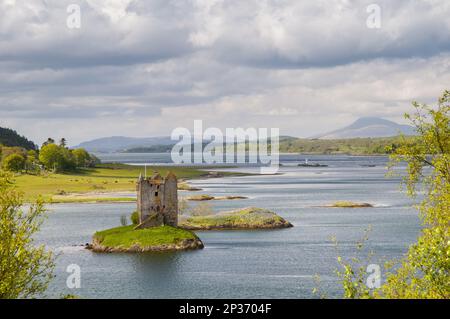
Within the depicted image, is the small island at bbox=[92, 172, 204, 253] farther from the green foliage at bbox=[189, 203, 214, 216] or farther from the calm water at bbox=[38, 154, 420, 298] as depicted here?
the green foliage at bbox=[189, 203, 214, 216]

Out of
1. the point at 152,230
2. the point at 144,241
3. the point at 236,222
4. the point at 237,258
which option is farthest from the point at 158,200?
the point at 236,222

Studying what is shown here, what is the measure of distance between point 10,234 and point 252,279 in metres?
48.9

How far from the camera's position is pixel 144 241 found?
331 ft

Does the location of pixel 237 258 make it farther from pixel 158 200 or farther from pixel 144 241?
pixel 158 200

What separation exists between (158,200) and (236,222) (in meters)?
23.7

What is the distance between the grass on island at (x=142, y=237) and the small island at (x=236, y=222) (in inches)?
792

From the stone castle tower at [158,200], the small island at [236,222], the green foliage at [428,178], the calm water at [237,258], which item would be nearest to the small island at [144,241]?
the stone castle tower at [158,200]

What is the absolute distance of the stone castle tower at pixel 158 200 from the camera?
348ft

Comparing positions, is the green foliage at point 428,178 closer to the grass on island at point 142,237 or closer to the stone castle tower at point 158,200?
the grass on island at point 142,237

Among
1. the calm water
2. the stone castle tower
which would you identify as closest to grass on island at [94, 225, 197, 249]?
the stone castle tower

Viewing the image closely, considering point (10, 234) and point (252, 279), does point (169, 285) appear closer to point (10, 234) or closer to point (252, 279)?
point (252, 279)

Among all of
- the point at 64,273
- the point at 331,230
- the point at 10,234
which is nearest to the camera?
the point at 10,234
